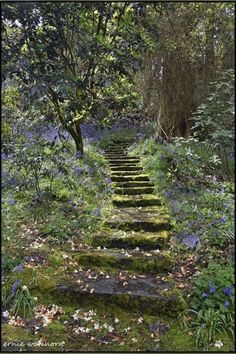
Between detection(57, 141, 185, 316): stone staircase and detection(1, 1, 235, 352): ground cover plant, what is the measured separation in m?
0.01

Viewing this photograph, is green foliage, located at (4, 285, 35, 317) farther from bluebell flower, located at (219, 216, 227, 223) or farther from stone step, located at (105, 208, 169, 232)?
bluebell flower, located at (219, 216, 227, 223)

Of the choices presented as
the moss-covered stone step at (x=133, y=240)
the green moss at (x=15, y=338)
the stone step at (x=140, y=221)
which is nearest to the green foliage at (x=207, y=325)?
the moss-covered stone step at (x=133, y=240)

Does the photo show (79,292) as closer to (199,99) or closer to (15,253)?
(15,253)

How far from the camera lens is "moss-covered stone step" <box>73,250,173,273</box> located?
404cm

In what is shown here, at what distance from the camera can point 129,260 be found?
13.5 ft

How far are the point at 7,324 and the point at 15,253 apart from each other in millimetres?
1039

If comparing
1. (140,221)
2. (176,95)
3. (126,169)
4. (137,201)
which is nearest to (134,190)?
(137,201)

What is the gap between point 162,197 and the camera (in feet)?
20.1

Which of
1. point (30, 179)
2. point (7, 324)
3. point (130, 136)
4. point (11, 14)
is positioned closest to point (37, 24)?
point (11, 14)

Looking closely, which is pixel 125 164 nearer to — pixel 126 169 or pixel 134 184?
pixel 126 169

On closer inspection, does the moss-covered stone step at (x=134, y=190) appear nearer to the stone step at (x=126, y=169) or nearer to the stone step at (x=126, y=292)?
the stone step at (x=126, y=169)

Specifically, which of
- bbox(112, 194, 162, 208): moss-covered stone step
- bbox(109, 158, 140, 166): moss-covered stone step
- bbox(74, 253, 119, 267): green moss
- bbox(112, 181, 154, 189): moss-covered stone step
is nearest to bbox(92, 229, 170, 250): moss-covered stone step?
bbox(74, 253, 119, 267): green moss

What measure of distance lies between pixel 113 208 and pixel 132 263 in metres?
1.82

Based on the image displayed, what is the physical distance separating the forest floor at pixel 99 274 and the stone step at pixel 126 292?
10mm
